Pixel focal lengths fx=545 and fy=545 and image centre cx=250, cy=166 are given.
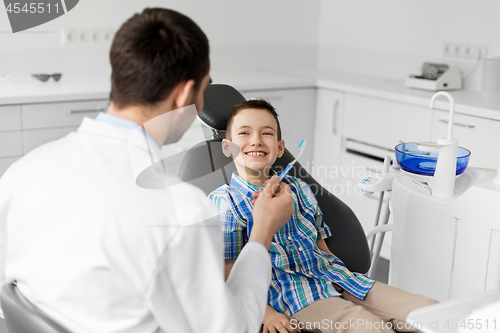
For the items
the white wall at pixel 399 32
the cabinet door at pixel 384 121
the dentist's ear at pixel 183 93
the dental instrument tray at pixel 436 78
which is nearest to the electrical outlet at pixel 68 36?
the cabinet door at pixel 384 121

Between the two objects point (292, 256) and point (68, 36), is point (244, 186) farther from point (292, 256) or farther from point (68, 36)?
point (68, 36)

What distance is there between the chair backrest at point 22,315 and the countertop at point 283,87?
1653 millimetres

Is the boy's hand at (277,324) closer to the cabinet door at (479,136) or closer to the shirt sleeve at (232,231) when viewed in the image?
the shirt sleeve at (232,231)

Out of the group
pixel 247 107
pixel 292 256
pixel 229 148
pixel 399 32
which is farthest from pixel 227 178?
pixel 399 32

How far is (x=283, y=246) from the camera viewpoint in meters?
1.57

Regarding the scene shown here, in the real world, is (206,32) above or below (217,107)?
above

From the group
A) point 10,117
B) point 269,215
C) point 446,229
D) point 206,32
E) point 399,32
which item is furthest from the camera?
point 206,32

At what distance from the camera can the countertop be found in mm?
2533

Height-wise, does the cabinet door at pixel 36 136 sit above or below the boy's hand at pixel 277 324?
above

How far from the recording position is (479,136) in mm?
2502

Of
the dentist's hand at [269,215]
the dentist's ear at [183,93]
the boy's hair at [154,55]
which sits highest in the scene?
the boy's hair at [154,55]

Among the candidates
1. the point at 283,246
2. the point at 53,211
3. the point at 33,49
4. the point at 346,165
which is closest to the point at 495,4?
the point at 346,165

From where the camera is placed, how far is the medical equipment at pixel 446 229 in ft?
4.68

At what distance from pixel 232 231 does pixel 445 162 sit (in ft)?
2.00
